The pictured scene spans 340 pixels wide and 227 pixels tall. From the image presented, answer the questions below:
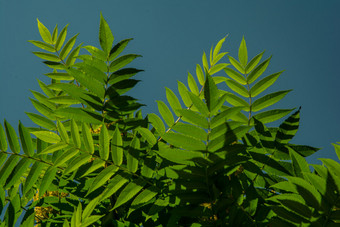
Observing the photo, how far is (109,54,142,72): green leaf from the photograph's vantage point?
1.52 metres

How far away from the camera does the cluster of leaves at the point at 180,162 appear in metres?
1.11

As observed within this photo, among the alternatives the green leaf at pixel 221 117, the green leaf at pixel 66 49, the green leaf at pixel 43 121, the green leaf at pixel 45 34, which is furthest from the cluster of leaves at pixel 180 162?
the green leaf at pixel 45 34

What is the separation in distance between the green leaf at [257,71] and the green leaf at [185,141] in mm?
691

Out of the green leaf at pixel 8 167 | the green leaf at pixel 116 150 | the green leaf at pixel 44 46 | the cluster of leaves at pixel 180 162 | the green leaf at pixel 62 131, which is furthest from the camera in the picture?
the green leaf at pixel 44 46

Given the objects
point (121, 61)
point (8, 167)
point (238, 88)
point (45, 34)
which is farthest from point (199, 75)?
point (8, 167)

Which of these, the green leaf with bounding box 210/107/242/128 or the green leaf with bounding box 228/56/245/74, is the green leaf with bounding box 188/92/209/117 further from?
the green leaf with bounding box 228/56/245/74

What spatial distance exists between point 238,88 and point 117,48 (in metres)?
0.61

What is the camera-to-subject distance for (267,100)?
1.50 metres

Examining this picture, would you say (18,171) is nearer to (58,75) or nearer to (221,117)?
(58,75)

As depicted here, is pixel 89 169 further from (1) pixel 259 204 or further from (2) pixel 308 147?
(2) pixel 308 147

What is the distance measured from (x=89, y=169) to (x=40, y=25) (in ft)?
4.32

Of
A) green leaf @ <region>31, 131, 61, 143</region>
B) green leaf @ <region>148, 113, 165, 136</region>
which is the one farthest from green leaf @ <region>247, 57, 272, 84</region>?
green leaf @ <region>31, 131, 61, 143</region>

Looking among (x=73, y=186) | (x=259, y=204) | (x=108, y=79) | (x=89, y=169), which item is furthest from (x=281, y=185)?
(x=73, y=186)

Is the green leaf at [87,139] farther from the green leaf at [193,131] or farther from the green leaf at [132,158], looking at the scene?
the green leaf at [193,131]
